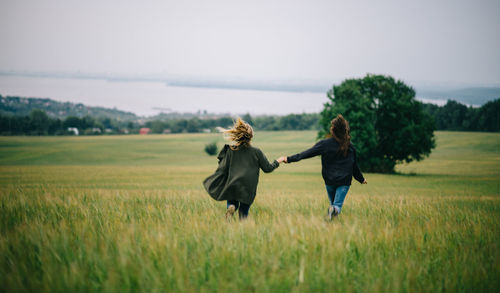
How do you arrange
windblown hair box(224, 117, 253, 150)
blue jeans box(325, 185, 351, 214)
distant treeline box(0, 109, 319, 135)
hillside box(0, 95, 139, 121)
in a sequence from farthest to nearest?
distant treeline box(0, 109, 319, 135) → hillside box(0, 95, 139, 121) → blue jeans box(325, 185, 351, 214) → windblown hair box(224, 117, 253, 150)

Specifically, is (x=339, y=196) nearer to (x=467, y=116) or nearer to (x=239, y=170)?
(x=239, y=170)

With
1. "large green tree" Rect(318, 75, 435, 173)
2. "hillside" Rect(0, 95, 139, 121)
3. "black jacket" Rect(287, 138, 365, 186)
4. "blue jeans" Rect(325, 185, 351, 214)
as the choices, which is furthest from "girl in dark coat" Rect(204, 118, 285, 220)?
"hillside" Rect(0, 95, 139, 121)

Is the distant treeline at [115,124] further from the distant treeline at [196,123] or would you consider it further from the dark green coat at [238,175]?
the dark green coat at [238,175]

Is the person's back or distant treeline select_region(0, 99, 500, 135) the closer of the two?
the person's back

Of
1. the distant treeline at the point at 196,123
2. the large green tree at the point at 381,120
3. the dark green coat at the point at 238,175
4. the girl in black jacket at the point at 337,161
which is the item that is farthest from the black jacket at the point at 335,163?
the distant treeline at the point at 196,123

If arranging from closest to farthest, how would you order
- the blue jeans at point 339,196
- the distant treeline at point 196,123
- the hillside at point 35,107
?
1. the blue jeans at point 339,196
2. the hillside at point 35,107
3. the distant treeline at point 196,123

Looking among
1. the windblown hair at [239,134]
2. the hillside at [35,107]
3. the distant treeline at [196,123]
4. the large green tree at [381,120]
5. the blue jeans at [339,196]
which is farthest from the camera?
the distant treeline at [196,123]

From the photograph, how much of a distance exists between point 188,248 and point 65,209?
11.4 feet

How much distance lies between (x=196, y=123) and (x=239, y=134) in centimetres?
9469

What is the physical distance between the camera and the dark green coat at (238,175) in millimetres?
5254

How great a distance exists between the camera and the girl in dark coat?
5246 mm

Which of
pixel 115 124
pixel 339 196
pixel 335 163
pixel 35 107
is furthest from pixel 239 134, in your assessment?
pixel 115 124

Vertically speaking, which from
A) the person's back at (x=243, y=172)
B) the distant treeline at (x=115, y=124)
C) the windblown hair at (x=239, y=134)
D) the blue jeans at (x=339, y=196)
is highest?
the distant treeline at (x=115, y=124)

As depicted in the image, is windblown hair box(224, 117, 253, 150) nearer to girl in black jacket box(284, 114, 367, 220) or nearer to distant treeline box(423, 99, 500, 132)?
girl in black jacket box(284, 114, 367, 220)
